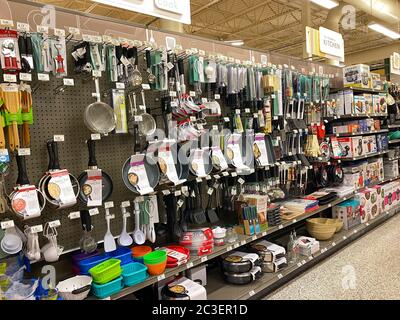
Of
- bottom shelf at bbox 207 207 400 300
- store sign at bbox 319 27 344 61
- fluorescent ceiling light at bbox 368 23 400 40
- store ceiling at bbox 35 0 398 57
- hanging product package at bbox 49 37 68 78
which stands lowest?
bottom shelf at bbox 207 207 400 300

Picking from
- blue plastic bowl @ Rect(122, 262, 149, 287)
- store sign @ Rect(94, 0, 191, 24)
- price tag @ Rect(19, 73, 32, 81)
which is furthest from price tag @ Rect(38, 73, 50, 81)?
blue plastic bowl @ Rect(122, 262, 149, 287)

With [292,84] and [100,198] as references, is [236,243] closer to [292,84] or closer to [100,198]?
[100,198]

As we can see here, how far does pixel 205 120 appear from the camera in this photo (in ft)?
9.11

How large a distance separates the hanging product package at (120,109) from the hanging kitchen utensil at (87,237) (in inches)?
22.6

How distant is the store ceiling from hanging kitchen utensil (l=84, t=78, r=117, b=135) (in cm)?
566

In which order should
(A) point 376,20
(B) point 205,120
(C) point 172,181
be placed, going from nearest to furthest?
(C) point 172,181 < (B) point 205,120 < (A) point 376,20

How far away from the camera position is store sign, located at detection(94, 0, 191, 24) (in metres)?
1.99

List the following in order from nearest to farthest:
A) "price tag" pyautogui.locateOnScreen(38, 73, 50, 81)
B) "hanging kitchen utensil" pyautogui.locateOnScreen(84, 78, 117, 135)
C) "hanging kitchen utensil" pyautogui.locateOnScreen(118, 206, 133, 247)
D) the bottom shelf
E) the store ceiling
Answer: "price tag" pyautogui.locateOnScreen(38, 73, 50, 81)
"hanging kitchen utensil" pyautogui.locateOnScreen(84, 78, 117, 135)
"hanging kitchen utensil" pyautogui.locateOnScreen(118, 206, 133, 247)
the bottom shelf
the store ceiling

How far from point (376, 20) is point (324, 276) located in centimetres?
708

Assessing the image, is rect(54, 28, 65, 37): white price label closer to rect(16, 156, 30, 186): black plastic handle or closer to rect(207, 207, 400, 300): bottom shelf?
rect(16, 156, 30, 186): black plastic handle

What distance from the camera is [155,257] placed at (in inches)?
81.3

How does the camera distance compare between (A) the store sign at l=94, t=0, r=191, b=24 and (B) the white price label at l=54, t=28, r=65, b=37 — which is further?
(A) the store sign at l=94, t=0, r=191, b=24
